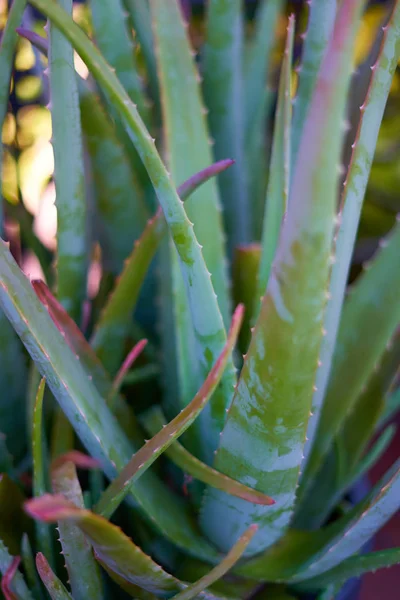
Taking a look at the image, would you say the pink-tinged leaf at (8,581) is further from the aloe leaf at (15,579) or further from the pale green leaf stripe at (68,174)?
the pale green leaf stripe at (68,174)

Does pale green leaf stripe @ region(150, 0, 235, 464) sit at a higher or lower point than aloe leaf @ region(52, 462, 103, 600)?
higher

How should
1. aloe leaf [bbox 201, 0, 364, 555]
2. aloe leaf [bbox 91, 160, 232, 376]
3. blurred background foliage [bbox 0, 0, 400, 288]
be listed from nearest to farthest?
aloe leaf [bbox 201, 0, 364, 555], aloe leaf [bbox 91, 160, 232, 376], blurred background foliage [bbox 0, 0, 400, 288]

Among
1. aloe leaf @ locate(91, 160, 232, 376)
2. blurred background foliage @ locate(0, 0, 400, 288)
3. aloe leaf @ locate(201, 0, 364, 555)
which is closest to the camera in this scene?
aloe leaf @ locate(201, 0, 364, 555)

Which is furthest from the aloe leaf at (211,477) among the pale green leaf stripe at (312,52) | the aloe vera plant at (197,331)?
the pale green leaf stripe at (312,52)

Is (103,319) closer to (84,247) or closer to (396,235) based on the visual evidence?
(84,247)

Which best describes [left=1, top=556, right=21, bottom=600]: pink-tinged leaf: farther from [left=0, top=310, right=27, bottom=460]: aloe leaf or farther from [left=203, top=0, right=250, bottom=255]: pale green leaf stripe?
[left=203, top=0, right=250, bottom=255]: pale green leaf stripe

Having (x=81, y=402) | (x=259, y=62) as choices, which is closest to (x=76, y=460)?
(x=81, y=402)

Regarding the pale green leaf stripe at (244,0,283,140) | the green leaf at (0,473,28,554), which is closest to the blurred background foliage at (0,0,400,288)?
Answer: the pale green leaf stripe at (244,0,283,140)

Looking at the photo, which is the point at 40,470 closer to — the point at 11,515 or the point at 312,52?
the point at 11,515
